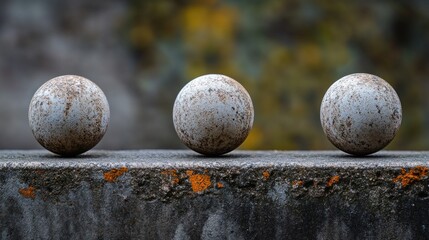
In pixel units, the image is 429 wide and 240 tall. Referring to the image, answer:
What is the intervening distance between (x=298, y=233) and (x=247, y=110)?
3.45 ft

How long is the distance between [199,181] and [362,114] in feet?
4.20

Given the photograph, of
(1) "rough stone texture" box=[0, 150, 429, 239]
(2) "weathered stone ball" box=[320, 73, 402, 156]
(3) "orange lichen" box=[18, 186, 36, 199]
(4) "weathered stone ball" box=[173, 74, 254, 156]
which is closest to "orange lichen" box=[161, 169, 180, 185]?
(1) "rough stone texture" box=[0, 150, 429, 239]

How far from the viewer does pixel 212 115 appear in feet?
15.3

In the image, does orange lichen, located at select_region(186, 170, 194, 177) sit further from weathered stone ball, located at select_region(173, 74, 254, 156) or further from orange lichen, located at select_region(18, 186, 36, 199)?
orange lichen, located at select_region(18, 186, 36, 199)

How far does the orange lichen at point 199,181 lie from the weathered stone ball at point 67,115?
98cm

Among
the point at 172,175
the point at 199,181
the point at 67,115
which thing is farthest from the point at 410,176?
the point at 67,115

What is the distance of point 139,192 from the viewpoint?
13.6 ft

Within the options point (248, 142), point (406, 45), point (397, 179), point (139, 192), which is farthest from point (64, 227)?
point (406, 45)

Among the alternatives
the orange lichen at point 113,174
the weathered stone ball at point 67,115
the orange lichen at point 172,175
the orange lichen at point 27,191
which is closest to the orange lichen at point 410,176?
the orange lichen at point 172,175

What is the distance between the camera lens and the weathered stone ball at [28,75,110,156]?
15.4ft

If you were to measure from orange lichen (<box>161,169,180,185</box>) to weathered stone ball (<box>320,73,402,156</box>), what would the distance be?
126 centimetres

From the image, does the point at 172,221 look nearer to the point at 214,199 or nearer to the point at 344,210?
the point at 214,199

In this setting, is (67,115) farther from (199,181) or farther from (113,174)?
(199,181)

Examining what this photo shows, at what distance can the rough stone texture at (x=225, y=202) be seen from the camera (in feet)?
13.5
